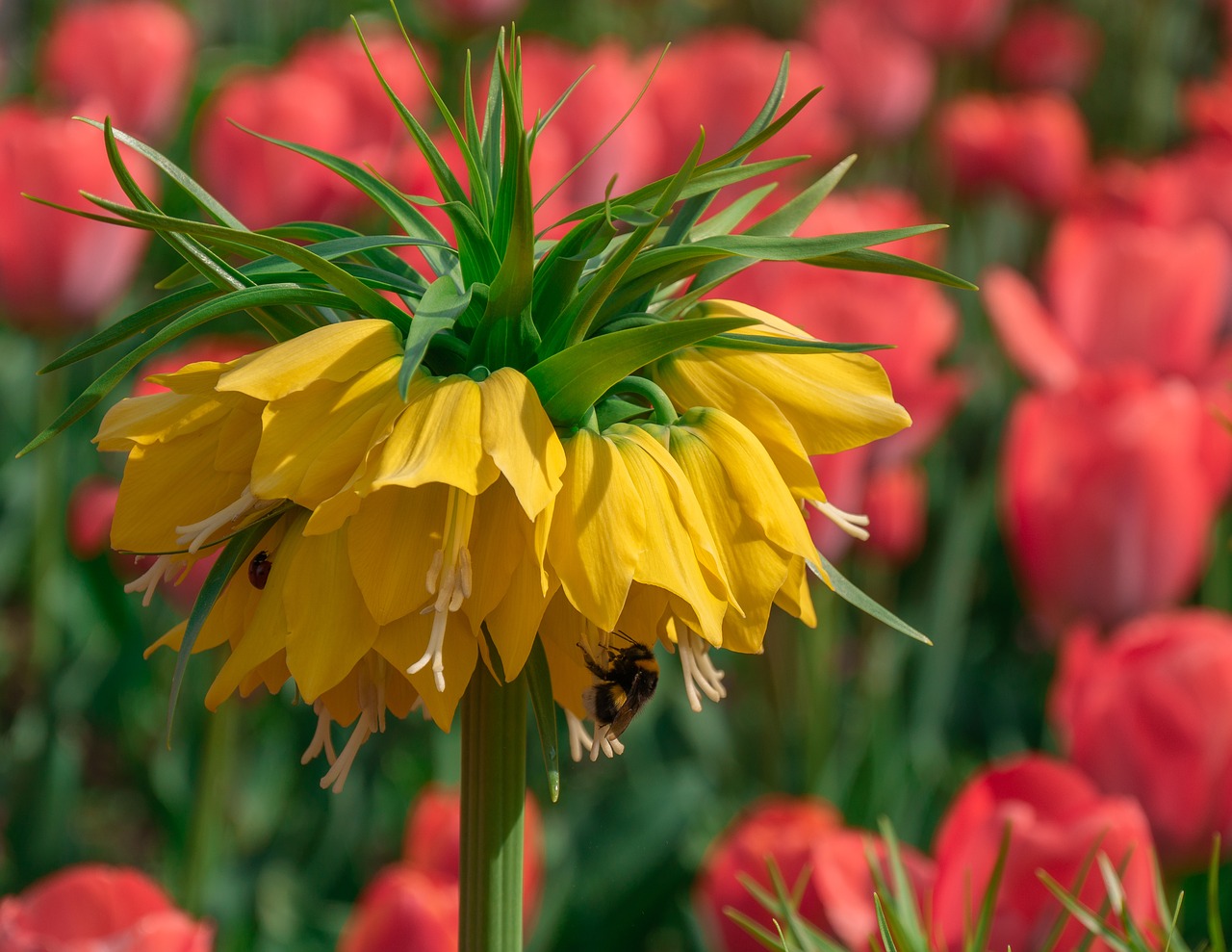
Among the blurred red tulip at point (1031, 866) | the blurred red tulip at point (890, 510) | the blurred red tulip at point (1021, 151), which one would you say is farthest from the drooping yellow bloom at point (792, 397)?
the blurred red tulip at point (1021, 151)

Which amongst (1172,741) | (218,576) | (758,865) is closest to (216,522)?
(218,576)

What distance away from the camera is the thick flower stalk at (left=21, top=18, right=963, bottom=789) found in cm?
35

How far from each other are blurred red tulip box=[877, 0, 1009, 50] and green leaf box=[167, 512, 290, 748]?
221cm

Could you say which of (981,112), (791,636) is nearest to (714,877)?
(791,636)

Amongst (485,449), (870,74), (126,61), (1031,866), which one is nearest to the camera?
(485,449)

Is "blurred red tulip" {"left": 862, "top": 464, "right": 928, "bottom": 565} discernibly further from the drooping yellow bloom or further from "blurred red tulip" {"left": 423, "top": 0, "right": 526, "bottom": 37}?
"blurred red tulip" {"left": 423, "top": 0, "right": 526, "bottom": 37}

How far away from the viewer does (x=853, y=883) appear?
64cm

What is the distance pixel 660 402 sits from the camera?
1.26ft

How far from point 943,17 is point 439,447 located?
2.26 meters

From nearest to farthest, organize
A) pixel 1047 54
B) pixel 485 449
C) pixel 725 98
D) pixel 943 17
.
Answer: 1. pixel 485 449
2. pixel 725 98
3. pixel 943 17
4. pixel 1047 54

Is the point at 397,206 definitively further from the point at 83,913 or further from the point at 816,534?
the point at 816,534

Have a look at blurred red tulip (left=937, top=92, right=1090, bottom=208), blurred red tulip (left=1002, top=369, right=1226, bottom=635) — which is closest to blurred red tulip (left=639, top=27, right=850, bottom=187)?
blurred red tulip (left=937, top=92, right=1090, bottom=208)

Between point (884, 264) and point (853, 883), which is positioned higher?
point (884, 264)

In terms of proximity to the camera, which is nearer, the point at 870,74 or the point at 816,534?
the point at 816,534
